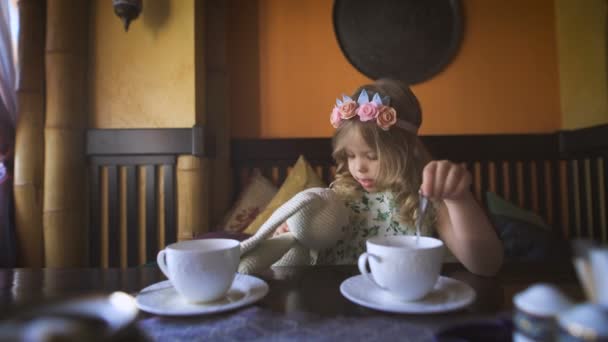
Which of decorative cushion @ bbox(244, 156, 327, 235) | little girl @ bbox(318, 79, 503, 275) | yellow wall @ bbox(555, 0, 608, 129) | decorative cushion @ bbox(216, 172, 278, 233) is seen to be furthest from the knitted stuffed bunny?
yellow wall @ bbox(555, 0, 608, 129)

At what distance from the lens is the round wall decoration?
1825 millimetres

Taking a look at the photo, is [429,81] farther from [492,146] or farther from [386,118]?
[386,118]

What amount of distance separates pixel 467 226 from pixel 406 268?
301 mm

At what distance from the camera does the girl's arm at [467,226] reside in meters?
0.61

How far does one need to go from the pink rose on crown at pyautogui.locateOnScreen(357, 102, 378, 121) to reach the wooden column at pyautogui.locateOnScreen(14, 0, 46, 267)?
1187 mm

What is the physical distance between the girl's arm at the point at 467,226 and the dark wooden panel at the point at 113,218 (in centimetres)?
125

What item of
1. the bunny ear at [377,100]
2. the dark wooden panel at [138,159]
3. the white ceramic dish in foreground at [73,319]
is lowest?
the white ceramic dish in foreground at [73,319]

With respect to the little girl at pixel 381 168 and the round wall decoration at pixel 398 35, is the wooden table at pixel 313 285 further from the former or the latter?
the round wall decoration at pixel 398 35

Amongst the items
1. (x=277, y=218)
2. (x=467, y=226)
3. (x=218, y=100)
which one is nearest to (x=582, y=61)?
(x=467, y=226)

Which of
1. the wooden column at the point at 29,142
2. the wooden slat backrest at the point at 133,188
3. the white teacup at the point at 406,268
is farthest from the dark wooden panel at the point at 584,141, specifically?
the wooden column at the point at 29,142

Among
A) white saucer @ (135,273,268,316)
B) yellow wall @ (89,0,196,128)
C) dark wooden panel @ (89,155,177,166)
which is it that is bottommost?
white saucer @ (135,273,268,316)

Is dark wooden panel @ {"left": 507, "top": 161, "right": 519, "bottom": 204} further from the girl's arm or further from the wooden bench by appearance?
the girl's arm

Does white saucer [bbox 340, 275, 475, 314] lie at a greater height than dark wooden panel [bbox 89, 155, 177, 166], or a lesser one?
lesser

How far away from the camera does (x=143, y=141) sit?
147 centimetres
